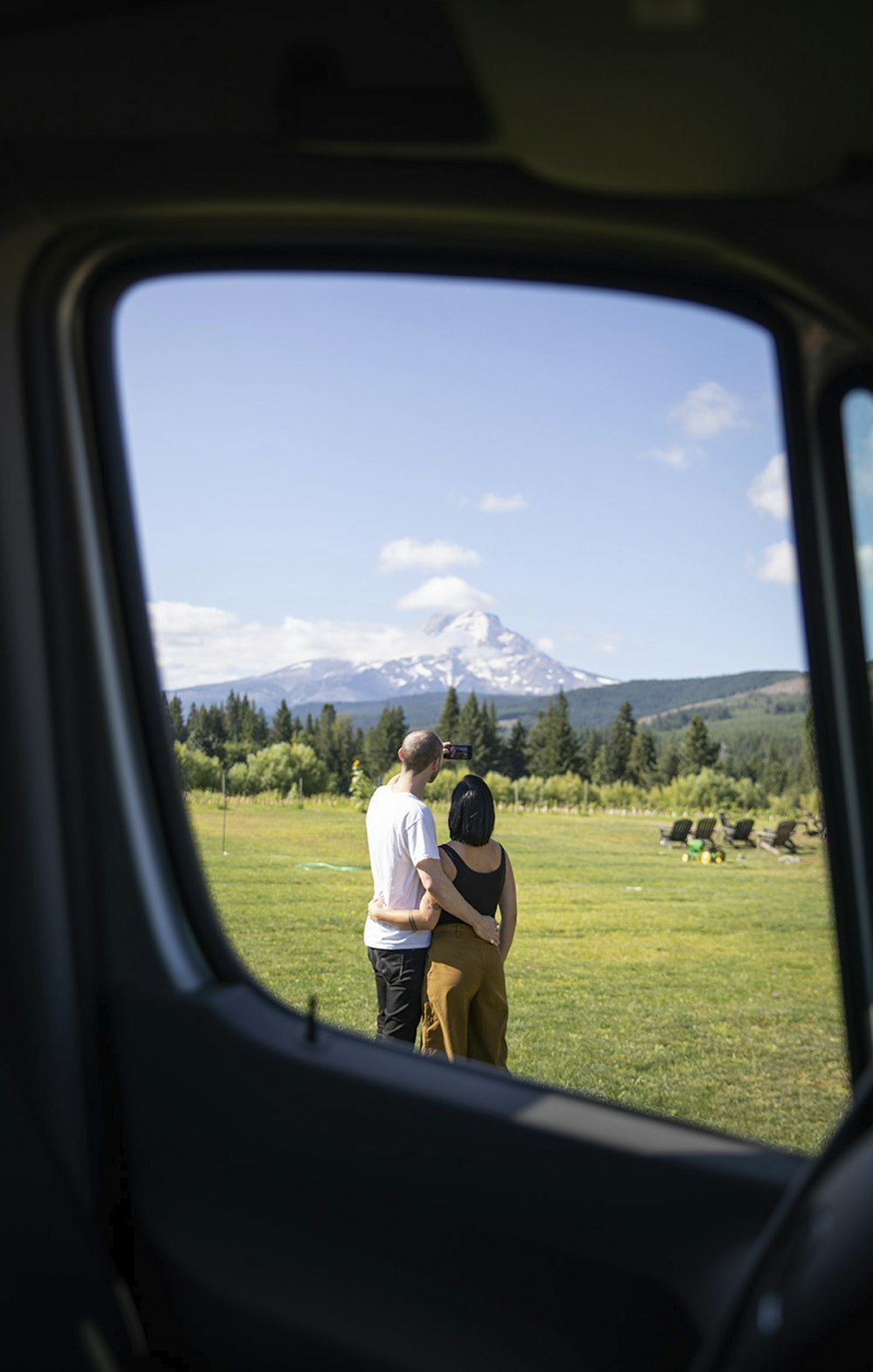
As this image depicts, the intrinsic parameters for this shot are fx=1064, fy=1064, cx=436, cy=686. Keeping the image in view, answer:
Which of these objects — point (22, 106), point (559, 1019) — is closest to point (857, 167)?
point (22, 106)

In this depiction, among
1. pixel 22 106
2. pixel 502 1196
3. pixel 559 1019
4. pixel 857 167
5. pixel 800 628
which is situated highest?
pixel 22 106

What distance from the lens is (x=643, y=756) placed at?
20.8 m

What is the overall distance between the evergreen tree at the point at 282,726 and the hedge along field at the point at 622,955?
4.97ft

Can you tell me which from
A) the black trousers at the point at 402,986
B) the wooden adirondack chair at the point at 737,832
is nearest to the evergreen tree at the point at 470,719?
the wooden adirondack chair at the point at 737,832

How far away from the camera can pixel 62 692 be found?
58.6 inches

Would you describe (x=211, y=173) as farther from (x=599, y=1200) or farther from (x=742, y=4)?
(x=599, y=1200)

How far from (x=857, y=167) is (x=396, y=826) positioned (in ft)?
9.23

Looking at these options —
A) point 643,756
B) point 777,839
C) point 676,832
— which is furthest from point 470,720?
point 777,839

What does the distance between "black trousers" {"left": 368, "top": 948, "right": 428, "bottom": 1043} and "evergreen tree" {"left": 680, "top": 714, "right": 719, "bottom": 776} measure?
54.5ft

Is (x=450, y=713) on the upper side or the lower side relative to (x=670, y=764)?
upper

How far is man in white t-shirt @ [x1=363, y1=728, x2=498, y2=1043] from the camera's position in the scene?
3.59 m

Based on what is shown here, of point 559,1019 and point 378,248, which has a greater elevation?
point 378,248

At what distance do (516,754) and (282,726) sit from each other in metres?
5.14

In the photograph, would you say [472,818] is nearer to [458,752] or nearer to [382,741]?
[458,752]
